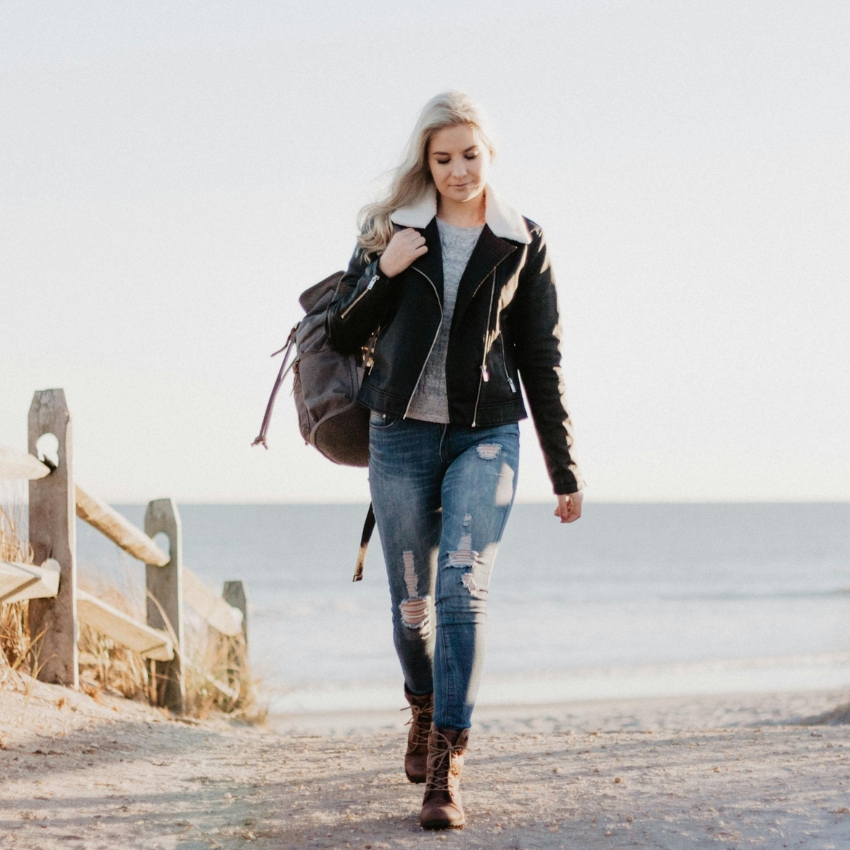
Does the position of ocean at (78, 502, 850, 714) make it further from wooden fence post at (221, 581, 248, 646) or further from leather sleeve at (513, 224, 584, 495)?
leather sleeve at (513, 224, 584, 495)

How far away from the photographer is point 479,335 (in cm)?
273

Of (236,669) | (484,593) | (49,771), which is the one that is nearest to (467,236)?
(484,593)

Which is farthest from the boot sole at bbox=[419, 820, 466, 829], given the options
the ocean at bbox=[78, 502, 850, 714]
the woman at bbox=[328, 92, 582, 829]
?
the ocean at bbox=[78, 502, 850, 714]

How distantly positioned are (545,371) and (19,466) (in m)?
2.32

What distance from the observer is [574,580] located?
38031 mm

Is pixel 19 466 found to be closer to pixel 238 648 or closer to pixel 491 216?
pixel 491 216

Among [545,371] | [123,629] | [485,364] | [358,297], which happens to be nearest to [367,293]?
[358,297]

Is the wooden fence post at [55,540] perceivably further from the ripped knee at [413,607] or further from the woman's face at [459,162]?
the woman's face at [459,162]

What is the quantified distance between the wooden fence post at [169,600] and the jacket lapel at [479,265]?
2.94 m

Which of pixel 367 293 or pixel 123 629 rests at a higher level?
A: pixel 367 293

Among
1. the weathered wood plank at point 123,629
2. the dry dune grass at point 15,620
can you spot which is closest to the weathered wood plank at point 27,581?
the dry dune grass at point 15,620

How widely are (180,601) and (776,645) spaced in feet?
49.2

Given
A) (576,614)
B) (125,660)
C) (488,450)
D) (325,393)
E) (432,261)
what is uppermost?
(432,261)

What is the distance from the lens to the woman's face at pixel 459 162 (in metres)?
2.77
